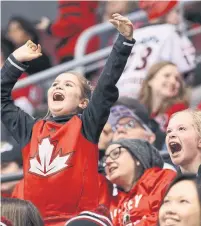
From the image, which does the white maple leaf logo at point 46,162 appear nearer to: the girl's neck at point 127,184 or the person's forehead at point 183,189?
the girl's neck at point 127,184

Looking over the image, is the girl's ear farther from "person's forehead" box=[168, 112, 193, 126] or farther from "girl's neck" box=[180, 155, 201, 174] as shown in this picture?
"girl's neck" box=[180, 155, 201, 174]

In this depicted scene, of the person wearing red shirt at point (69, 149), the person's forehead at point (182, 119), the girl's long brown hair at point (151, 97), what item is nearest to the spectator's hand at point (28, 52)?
the person wearing red shirt at point (69, 149)

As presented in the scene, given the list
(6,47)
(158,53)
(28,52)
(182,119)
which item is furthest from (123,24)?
(6,47)

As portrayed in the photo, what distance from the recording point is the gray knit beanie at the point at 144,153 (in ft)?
26.3

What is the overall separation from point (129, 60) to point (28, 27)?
1.64 m

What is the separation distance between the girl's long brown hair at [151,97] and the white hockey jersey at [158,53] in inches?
9.5

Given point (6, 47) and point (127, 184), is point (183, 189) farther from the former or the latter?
point (6, 47)

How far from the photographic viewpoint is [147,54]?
397 inches

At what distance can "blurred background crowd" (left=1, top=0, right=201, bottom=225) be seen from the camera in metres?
9.09

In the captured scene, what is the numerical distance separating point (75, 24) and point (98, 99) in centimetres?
378

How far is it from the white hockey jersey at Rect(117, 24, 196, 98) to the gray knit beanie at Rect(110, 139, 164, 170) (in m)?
1.92

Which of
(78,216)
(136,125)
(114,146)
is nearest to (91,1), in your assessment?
(136,125)

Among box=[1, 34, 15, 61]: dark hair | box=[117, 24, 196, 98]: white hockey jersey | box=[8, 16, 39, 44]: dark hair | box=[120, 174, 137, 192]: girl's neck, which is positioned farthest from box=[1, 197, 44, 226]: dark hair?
box=[8, 16, 39, 44]: dark hair

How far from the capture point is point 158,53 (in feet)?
33.0
